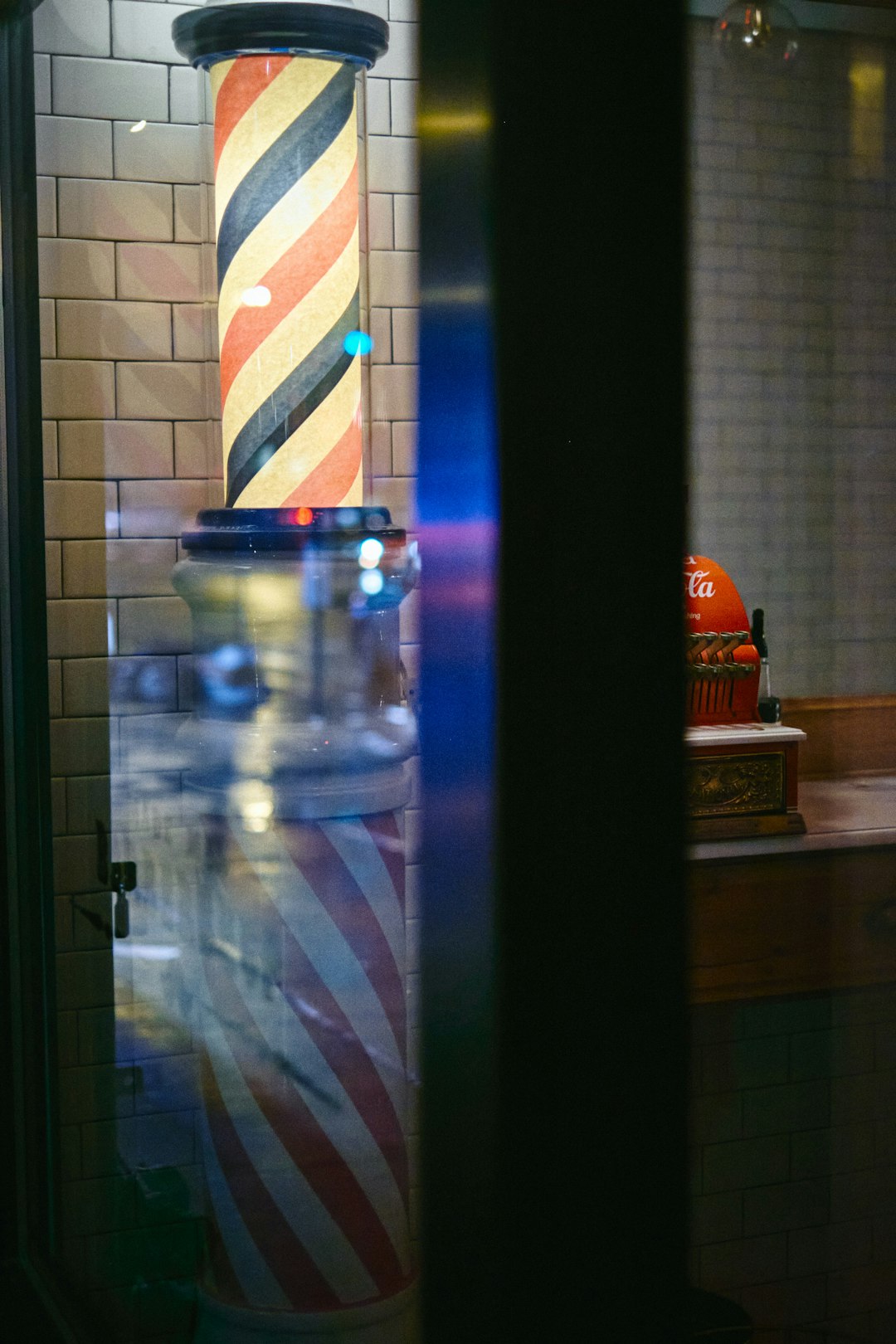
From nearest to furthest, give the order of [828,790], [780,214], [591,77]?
[591,77], [780,214], [828,790]

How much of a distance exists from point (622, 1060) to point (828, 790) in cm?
34

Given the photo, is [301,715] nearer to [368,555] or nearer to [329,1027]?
[368,555]

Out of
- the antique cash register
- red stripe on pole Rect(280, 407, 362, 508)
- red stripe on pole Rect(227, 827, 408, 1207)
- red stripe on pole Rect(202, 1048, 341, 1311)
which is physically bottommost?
red stripe on pole Rect(202, 1048, 341, 1311)

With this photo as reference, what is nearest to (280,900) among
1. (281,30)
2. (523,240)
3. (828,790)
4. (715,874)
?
(715,874)

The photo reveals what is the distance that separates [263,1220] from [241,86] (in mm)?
1269

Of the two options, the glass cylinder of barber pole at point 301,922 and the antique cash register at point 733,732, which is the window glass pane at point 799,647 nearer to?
the antique cash register at point 733,732

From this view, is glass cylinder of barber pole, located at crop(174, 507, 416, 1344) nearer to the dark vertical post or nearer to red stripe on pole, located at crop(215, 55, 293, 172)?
red stripe on pole, located at crop(215, 55, 293, 172)

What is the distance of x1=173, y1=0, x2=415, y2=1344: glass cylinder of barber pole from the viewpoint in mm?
1422

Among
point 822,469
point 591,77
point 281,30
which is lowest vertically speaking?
point 822,469

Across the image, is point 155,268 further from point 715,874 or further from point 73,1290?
point 73,1290

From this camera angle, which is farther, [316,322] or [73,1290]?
[73,1290]

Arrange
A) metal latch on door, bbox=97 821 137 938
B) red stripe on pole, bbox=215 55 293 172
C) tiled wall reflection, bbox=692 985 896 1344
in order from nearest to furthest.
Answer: tiled wall reflection, bbox=692 985 896 1344, red stripe on pole, bbox=215 55 293 172, metal latch on door, bbox=97 821 137 938

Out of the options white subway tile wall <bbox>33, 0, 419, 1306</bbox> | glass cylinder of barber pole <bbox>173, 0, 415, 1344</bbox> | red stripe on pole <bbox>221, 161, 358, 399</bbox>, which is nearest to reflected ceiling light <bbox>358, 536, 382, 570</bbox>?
glass cylinder of barber pole <bbox>173, 0, 415, 1344</bbox>

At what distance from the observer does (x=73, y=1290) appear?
5.37ft
